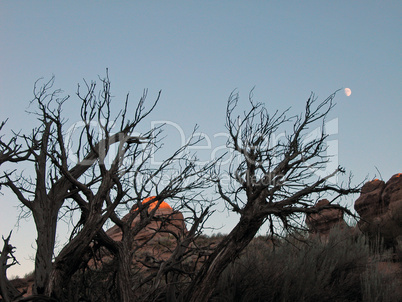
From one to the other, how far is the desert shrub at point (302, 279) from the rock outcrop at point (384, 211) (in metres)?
2.81

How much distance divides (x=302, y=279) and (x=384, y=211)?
9.95m

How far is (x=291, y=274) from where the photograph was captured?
880 centimetres

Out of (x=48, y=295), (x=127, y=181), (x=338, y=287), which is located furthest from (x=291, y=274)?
(x=48, y=295)

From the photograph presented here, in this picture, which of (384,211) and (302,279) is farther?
(384,211)

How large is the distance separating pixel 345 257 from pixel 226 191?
14.4 ft

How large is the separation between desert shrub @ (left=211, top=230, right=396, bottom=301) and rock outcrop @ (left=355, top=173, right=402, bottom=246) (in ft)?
9.22

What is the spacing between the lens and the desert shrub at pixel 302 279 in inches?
324

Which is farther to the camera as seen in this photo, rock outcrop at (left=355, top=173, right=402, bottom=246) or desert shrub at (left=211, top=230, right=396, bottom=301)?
rock outcrop at (left=355, top=173, right=402, bottom=246)

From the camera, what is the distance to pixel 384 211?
16.8m

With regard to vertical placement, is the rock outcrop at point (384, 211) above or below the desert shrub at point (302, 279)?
above

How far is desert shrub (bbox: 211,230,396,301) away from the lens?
824 cm

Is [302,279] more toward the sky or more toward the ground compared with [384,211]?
more toward the ground

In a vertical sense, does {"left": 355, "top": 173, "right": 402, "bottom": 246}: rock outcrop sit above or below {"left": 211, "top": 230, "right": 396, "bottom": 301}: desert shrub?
above

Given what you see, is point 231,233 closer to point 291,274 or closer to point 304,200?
point 304,200
